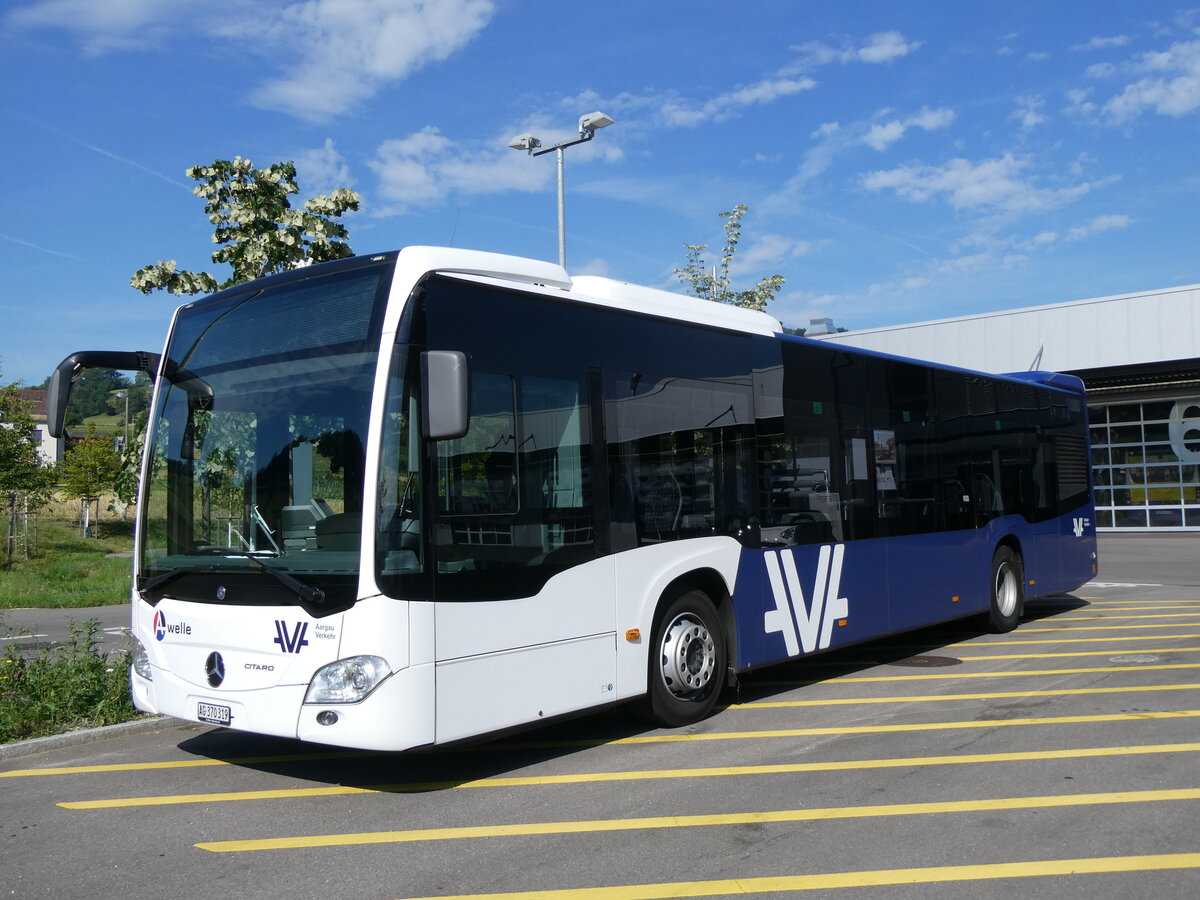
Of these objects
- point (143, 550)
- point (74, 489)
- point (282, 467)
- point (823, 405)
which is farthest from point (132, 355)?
point (74, 489)

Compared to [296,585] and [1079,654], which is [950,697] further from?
[296,585]

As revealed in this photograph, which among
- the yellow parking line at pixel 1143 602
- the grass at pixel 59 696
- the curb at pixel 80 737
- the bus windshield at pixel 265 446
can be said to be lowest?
the yellow parking line at pixel 1143 602

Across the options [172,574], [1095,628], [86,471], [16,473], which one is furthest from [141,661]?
[86,471]

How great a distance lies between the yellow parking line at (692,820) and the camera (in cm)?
528

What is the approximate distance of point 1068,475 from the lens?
46.2 feet

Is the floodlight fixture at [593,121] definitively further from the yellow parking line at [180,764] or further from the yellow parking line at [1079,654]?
the yellow parking line at [180,764]

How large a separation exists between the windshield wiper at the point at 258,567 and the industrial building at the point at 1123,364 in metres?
32.0

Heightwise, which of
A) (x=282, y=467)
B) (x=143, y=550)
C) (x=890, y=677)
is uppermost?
(x=282, y=467)

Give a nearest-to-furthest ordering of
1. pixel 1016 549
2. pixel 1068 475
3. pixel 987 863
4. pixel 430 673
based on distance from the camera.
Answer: pixel 987 863, pixel 430 673, pixel 1016 549, pixel 1068 475

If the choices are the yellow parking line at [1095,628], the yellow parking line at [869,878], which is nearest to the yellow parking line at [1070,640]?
the yellow parking line at [1095,628]

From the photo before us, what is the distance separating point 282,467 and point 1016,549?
31.7 feet

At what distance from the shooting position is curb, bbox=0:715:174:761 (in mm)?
7340

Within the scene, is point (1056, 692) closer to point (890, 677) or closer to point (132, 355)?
point (890, 677)

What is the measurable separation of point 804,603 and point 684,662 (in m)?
1.65
